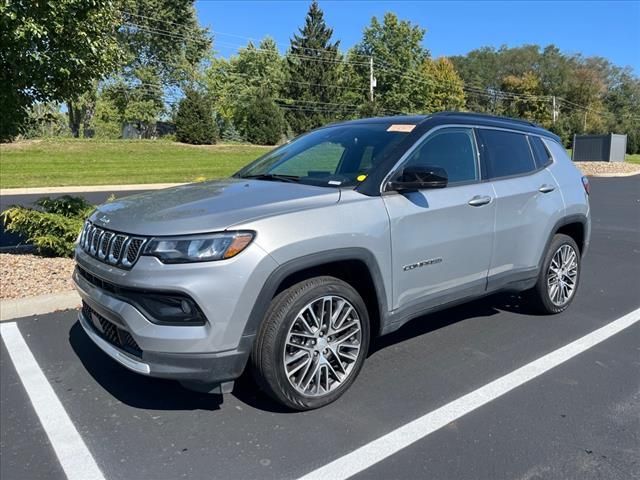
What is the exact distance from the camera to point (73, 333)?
4586 mm

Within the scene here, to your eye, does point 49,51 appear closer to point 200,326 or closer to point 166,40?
point 200,326

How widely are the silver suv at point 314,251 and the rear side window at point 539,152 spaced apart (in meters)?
0.17

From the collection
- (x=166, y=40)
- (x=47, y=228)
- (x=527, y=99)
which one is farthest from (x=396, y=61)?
(x=47, y=228)

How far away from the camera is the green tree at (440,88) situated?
224 ft

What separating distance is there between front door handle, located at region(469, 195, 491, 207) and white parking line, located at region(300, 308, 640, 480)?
1238 mm

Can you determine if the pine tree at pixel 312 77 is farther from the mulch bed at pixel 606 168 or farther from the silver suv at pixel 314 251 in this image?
the silver suv at pixel 314 251

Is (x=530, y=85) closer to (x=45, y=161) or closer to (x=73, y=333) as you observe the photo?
(x=45, y=161)

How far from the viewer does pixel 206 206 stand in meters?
3.18

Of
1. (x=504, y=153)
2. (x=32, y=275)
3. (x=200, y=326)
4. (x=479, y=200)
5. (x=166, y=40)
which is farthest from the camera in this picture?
(x=166, y=40)

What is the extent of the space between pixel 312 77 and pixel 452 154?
172 feet

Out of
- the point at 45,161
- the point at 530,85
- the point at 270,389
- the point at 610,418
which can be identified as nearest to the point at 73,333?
the point at 270,389

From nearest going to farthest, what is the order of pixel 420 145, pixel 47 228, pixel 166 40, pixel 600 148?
pixel 420 145, pixel 47 228, pixel 600 148, pixel 166 40

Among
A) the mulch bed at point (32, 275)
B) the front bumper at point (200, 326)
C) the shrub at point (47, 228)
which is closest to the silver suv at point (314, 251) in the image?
the front bumper at point (200, 326)

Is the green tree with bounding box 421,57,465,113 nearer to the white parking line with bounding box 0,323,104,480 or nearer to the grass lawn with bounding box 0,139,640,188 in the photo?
the grass lawn with bounding box 0,139,640,188
